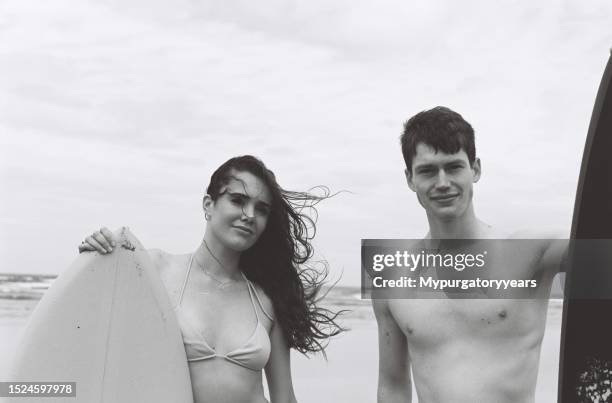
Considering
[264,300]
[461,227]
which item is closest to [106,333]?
[264,300]

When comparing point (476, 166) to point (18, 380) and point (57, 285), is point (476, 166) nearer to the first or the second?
point (57, 285)

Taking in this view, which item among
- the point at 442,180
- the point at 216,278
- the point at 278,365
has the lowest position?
the point at 278,365

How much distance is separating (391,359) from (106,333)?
1.34 m

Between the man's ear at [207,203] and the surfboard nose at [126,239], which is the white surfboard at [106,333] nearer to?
the surfboard nose at [126,239]

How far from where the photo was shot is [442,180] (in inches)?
114

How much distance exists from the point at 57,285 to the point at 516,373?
212 centimetres

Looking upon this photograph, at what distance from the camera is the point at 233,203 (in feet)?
10.6

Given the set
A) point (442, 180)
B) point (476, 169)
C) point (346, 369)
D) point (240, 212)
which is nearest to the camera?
point (442, 180)

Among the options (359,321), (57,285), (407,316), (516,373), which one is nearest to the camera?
(516,373)

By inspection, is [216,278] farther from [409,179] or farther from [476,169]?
[476,169]

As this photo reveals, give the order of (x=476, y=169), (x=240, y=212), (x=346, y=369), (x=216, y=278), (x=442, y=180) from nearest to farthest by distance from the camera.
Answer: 1. (x=442, y=180)
2. (x=476, y=169)
3. (x=240, y=212)
4. (x=216, y=278)
5. (x=346, y=369)

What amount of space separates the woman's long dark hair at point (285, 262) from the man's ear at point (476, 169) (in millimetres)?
907

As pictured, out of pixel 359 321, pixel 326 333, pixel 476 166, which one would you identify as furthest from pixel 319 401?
pixel 359 321

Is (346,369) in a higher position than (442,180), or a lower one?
lower
